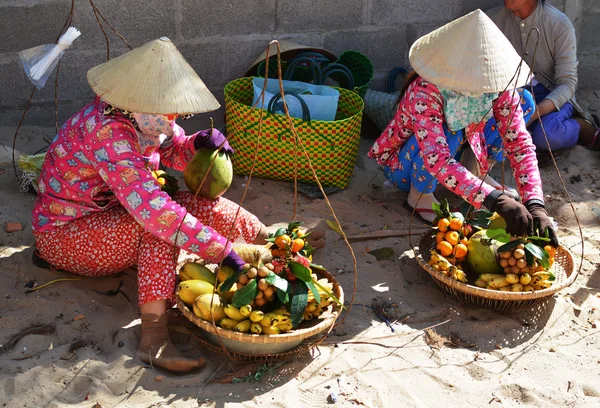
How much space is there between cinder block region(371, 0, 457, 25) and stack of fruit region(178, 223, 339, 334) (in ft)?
9.06

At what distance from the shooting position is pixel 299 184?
4375mm

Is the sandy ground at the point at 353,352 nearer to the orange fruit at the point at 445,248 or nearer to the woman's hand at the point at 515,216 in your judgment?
the orange fruit at the point at 445,248

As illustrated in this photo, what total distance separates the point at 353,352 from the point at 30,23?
2818mm

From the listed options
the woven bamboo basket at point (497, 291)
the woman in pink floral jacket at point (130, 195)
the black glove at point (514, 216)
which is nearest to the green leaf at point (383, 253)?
the woven bamboo basket at point (497, 291)

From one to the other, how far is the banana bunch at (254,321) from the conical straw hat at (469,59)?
146 cm

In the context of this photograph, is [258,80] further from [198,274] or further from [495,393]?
[495,393]

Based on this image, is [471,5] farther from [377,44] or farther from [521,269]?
[521,269]

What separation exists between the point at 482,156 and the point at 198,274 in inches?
73.4

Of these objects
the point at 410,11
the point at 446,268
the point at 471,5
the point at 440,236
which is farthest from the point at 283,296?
the point at 471,5

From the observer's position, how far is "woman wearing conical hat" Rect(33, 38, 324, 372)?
2.75m

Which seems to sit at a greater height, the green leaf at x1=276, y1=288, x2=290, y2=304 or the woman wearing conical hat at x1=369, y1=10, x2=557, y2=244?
the woman wearing conical hat at x1=369, y1=10, x2=557, y2=244

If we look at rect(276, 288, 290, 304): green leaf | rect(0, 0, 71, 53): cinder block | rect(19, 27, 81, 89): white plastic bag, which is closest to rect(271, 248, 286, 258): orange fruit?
rect(276, 288, 290, 304): green leaf

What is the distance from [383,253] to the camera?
3.76 m

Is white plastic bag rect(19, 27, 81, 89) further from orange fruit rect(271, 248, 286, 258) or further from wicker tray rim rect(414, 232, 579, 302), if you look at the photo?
wicker tray rim rect(414, 232, 579, 302)
